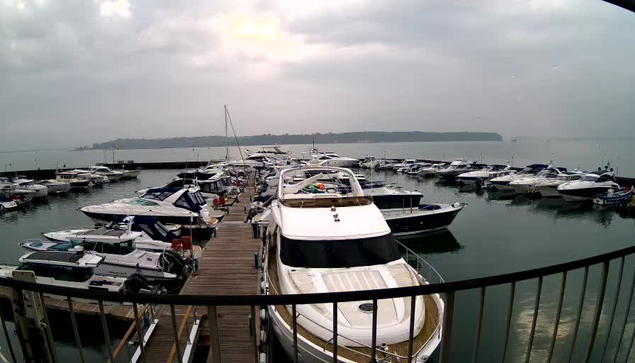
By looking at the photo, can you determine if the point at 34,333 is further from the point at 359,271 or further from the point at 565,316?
the point at 565,316

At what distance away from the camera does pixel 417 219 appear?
19719 millimetres

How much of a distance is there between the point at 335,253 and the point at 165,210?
53.3 ft

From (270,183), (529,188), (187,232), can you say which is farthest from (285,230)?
(529,188)

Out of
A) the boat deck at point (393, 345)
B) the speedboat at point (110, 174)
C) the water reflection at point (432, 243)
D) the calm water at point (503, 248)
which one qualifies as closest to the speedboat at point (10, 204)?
Result: the calm water at point (503, 248)

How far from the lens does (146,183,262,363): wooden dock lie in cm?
725

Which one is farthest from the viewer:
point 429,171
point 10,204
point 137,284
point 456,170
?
point 429,171

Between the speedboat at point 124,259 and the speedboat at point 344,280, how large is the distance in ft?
17.8

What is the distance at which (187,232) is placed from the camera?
66.7 feet

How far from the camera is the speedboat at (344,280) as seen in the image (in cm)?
526

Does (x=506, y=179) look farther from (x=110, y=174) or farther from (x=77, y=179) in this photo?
(x=110, y=174)

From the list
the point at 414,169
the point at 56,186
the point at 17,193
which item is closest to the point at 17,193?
the point at 17,193

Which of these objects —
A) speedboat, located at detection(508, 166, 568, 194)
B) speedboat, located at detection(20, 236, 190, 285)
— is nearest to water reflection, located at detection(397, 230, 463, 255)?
speedboat, located at detection(20, 236, 190, 285)

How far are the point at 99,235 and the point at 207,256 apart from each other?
175 inches

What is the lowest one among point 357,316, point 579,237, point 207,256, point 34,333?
point 579,237
